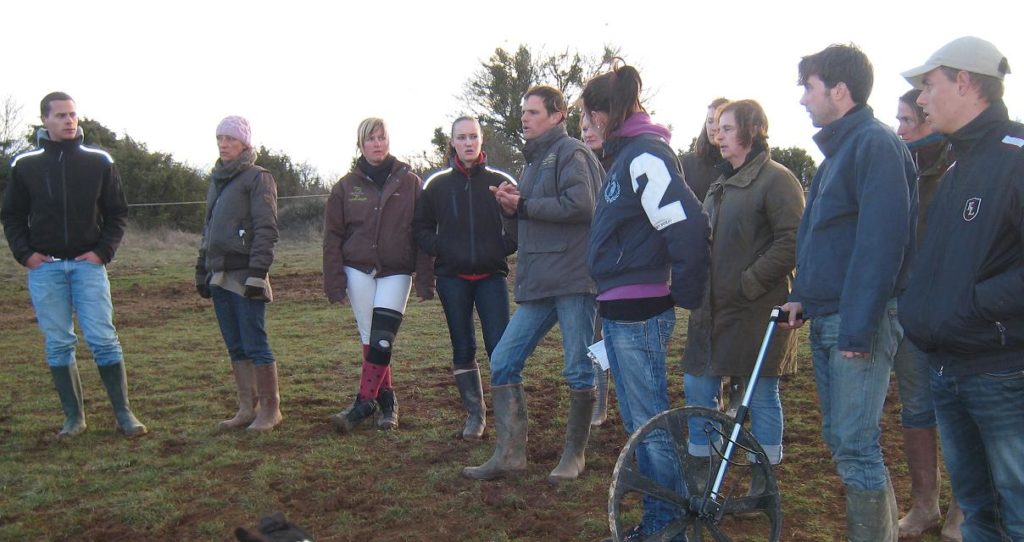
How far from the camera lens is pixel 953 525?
3.94 metres

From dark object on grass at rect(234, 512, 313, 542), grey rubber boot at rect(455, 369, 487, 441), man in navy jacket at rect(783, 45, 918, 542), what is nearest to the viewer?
dark object on grass at rect(234, 512, 313, 542)

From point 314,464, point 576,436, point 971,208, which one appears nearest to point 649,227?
point 971,208

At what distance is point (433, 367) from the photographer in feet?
26.8

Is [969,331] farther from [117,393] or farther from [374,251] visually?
[117,393]

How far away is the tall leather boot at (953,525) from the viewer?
3.89 metres

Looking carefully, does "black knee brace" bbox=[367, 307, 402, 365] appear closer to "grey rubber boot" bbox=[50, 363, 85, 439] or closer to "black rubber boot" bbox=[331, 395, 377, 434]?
"black rubber boot" bbox=[331, 395, 377, 434]

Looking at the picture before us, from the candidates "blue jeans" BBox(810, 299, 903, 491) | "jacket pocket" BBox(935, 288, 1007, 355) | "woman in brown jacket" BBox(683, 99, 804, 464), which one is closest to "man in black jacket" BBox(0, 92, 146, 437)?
"woman in brown jacket" BBox(683, 99, 804, 464)

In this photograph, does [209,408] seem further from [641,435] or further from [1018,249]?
[1018,249]

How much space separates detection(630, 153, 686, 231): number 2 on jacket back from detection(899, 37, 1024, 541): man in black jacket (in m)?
0.98

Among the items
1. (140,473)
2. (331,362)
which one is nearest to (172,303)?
(331,362)

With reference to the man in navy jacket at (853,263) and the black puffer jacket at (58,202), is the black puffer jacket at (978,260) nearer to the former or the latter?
the man in navy jacket at (853,263)

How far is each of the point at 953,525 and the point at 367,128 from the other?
4131mm

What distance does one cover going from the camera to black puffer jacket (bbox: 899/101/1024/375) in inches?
104

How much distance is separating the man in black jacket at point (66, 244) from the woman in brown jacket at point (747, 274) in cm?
395
